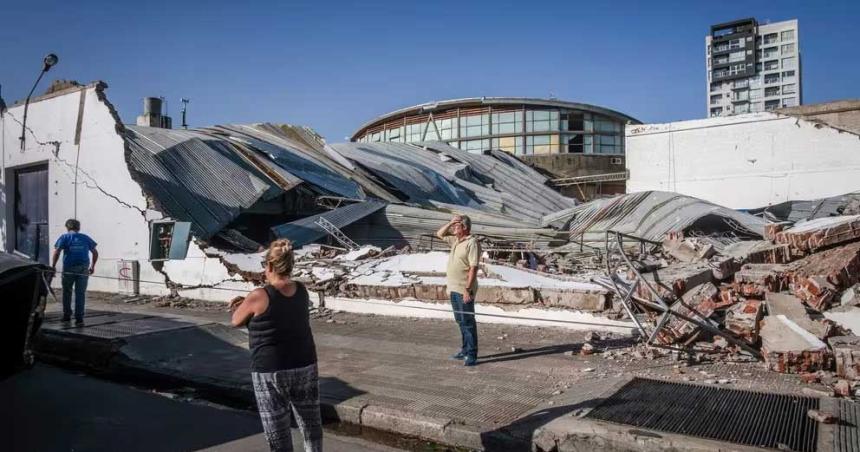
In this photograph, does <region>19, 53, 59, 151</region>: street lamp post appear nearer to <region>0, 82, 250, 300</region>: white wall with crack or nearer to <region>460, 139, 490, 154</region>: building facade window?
<region>0, 82, 250, 300</region>: white wall with crack

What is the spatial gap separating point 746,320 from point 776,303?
1.90 ft

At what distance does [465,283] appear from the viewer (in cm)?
630

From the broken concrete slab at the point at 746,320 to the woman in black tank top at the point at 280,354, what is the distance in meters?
4.62

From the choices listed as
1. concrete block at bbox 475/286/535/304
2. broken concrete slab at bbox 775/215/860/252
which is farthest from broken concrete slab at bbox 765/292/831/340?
concrete block at bbox 475/286/535/304

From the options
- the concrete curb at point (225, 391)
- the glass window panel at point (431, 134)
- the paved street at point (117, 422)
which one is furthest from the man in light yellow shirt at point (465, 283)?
the glass window panel at point (431, 134)

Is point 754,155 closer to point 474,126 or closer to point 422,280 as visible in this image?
point 474,126

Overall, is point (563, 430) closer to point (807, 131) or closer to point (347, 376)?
point (347, 376)

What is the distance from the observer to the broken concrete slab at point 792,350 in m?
5.30

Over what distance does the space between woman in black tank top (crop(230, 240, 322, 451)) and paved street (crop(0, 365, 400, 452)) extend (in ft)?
3.64

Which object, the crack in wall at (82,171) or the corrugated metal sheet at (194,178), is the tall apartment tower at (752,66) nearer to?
the corrugated metal sheet at (194,178)

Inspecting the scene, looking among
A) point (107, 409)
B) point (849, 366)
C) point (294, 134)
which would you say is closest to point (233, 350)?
point (107, 409)

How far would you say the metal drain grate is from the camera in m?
3.92

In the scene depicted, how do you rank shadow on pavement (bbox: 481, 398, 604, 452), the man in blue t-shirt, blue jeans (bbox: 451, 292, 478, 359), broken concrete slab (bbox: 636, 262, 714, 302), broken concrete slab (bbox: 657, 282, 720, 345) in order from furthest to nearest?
1. the man in blue t-shirt
2. broken concrete slab (bbox: 636, 262, 714, 302)
3. broken concrete slab (bbox: 657, 282, 720, 345)
4. blue jeans (bbox: 451, 292, 478, 359)
5. shadow on pavement (bbox: 481, 398, 604, 452)

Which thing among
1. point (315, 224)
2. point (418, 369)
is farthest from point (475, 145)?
point (418, 369)
